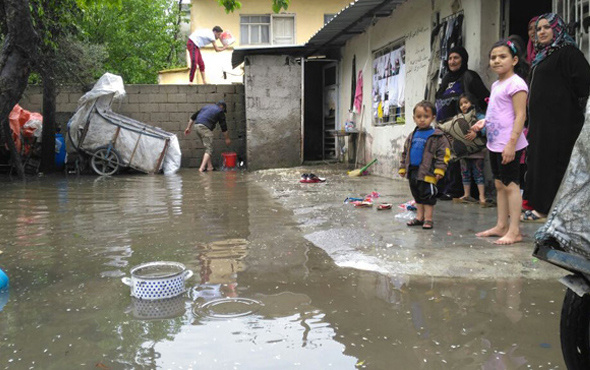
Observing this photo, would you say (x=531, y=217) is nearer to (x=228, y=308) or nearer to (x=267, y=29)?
(x=228, y=308)

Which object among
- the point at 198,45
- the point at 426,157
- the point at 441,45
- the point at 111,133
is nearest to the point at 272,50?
the point at 198,45

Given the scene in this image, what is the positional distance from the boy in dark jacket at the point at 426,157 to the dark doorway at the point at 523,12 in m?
3.55

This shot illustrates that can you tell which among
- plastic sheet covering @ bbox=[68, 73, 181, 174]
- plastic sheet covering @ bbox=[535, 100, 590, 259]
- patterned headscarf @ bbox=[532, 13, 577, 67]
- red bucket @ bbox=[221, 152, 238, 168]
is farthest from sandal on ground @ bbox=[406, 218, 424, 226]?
red bucket @ bbox=[221, 152, 238, 168]

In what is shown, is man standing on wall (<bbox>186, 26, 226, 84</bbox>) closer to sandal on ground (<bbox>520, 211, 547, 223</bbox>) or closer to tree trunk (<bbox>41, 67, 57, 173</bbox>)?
tree trunk (<bbox>41, 67, 57, 173</bbox>)

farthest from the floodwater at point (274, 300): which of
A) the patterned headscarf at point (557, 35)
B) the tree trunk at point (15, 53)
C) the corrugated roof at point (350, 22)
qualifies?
the corrugated roof at point (350, 22)

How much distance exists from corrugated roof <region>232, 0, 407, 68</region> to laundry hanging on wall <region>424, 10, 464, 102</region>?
1805 millimetres

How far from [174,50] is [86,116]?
2620 centimetres

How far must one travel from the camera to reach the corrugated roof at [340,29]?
32.2ft

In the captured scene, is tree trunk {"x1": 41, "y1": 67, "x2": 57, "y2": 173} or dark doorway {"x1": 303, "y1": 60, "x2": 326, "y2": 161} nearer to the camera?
tree trunk {"x1": 41, "y1": 67, "x2": 57, "y2": 173}

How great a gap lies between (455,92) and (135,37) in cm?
2651

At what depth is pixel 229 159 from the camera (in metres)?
14.1

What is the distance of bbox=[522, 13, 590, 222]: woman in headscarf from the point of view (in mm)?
4332

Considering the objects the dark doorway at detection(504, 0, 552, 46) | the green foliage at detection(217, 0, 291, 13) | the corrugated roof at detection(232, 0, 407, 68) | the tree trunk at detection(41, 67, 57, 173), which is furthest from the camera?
the tree trunk at detection(41, 67, 57, 173)

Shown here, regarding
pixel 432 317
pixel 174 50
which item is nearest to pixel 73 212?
pixel 432 317
